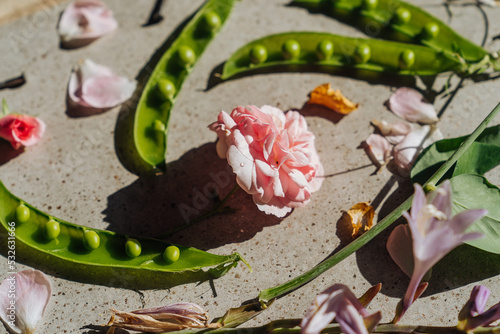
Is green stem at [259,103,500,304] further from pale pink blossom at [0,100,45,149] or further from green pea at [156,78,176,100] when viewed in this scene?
pale pink blossom at [0,100,45,149]

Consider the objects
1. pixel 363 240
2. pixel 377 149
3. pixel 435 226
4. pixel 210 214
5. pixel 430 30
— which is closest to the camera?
pixel 435 226

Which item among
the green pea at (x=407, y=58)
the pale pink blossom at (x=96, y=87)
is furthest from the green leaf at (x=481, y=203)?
the pale pink blossom at (x=96, y=87)

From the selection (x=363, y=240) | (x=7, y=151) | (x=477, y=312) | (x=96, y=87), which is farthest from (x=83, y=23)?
(x=477, y=312)

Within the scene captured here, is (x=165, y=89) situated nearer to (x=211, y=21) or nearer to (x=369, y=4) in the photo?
(x=211, y=21)

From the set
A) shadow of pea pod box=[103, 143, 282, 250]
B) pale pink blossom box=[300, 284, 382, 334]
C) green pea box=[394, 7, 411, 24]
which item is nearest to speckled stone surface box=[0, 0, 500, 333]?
shadow of pea pod box=[103, 143, 282, 250]

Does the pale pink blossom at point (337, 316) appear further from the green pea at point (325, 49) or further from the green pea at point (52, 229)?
the green pea at point (325, 49)

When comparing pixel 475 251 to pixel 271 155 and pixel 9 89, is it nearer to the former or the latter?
pixel 271 155
